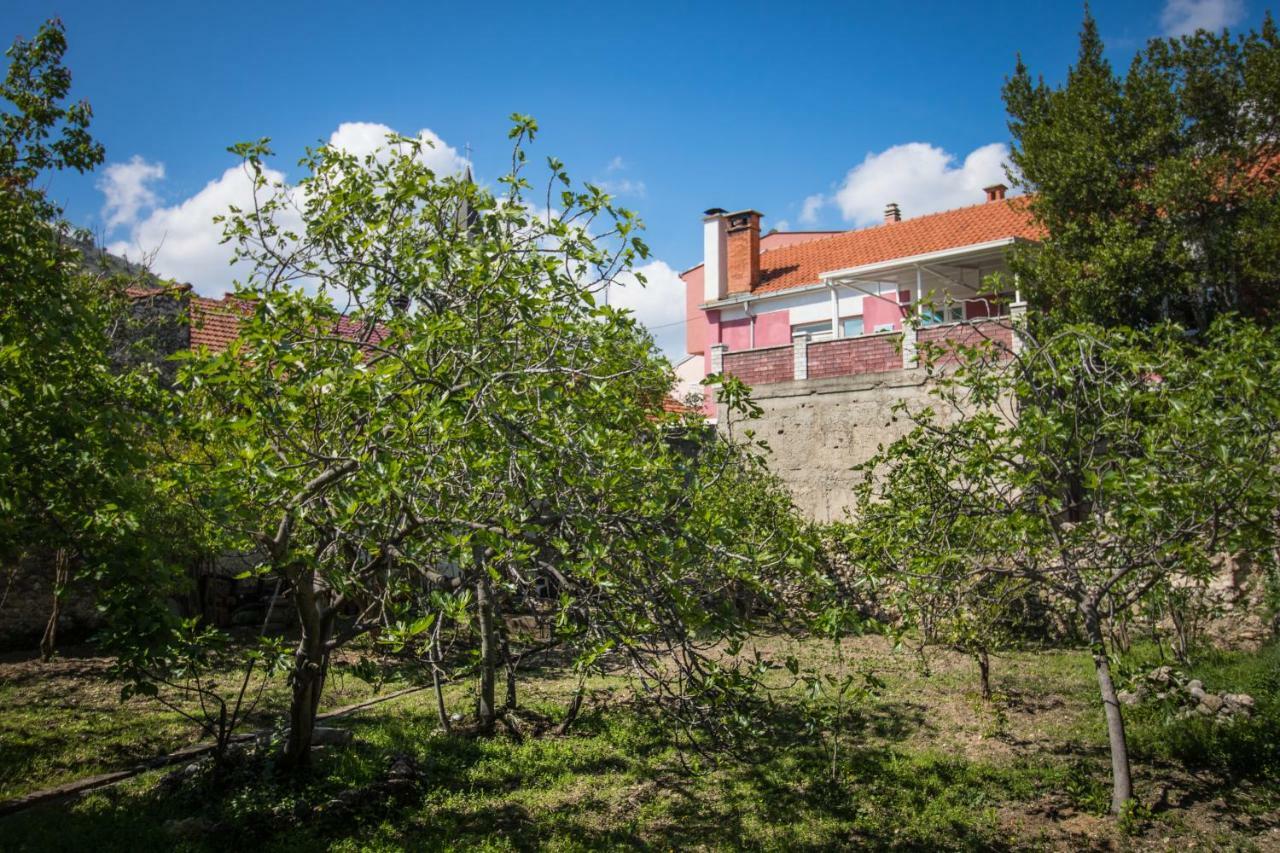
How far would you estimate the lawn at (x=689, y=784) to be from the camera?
6.47m

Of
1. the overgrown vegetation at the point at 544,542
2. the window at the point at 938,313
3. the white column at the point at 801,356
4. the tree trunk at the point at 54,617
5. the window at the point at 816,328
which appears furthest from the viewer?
the window at the point at 816,328

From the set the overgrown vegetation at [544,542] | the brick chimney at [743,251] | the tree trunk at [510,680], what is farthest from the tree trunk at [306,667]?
the brick chimney at [743,251]

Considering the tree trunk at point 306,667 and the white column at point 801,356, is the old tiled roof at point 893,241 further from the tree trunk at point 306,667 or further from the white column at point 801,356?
the tree trunk at point 306,667

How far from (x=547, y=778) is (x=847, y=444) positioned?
10.5m

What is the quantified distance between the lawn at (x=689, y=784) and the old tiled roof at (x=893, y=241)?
46.4 feet

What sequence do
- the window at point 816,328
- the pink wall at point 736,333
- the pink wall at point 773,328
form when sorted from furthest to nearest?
1. the pink wall at point 736,333
2. the pink wall at point 773,328
3. the window at point 816,328

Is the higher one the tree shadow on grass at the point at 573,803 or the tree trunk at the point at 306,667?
the tree trunk at the point at 306,667

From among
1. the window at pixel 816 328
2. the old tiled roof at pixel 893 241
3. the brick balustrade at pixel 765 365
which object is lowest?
the brick balustrade at pixel 765 365

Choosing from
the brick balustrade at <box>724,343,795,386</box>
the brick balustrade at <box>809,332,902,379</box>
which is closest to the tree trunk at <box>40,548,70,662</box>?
the brick balustrade at <box>724,343,795,386</box>

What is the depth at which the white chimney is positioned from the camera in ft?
84.9

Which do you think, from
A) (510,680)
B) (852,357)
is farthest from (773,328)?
(510,680)

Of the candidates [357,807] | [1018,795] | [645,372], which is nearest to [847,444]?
[1018,795]

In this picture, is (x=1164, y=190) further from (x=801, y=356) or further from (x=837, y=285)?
(x=837, y=285)

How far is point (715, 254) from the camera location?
85.3 feet
